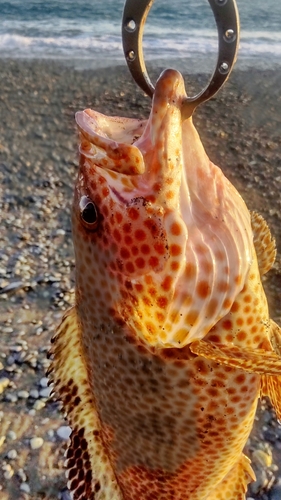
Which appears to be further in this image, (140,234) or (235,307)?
(235,307)

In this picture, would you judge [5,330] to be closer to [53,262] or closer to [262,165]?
[53,262]

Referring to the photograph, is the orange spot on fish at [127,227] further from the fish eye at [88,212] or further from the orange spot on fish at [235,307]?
the orange spot on fish at [235,307]

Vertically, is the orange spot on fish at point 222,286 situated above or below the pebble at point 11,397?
above

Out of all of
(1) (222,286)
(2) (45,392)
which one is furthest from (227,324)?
(2) (45,392)

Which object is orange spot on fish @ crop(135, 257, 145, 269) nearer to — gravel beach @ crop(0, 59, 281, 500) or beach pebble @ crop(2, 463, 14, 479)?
gravel beach @ crop(0, 59, 281, 500)

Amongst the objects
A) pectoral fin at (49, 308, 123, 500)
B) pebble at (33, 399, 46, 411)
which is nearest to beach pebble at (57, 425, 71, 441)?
pebble at (33, 399, 46, 411)

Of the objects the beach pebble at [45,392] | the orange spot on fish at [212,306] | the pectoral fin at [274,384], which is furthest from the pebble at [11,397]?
the orange spot on fish at [212,306]

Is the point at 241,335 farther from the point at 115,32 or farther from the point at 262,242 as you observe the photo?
the point at 115,32
